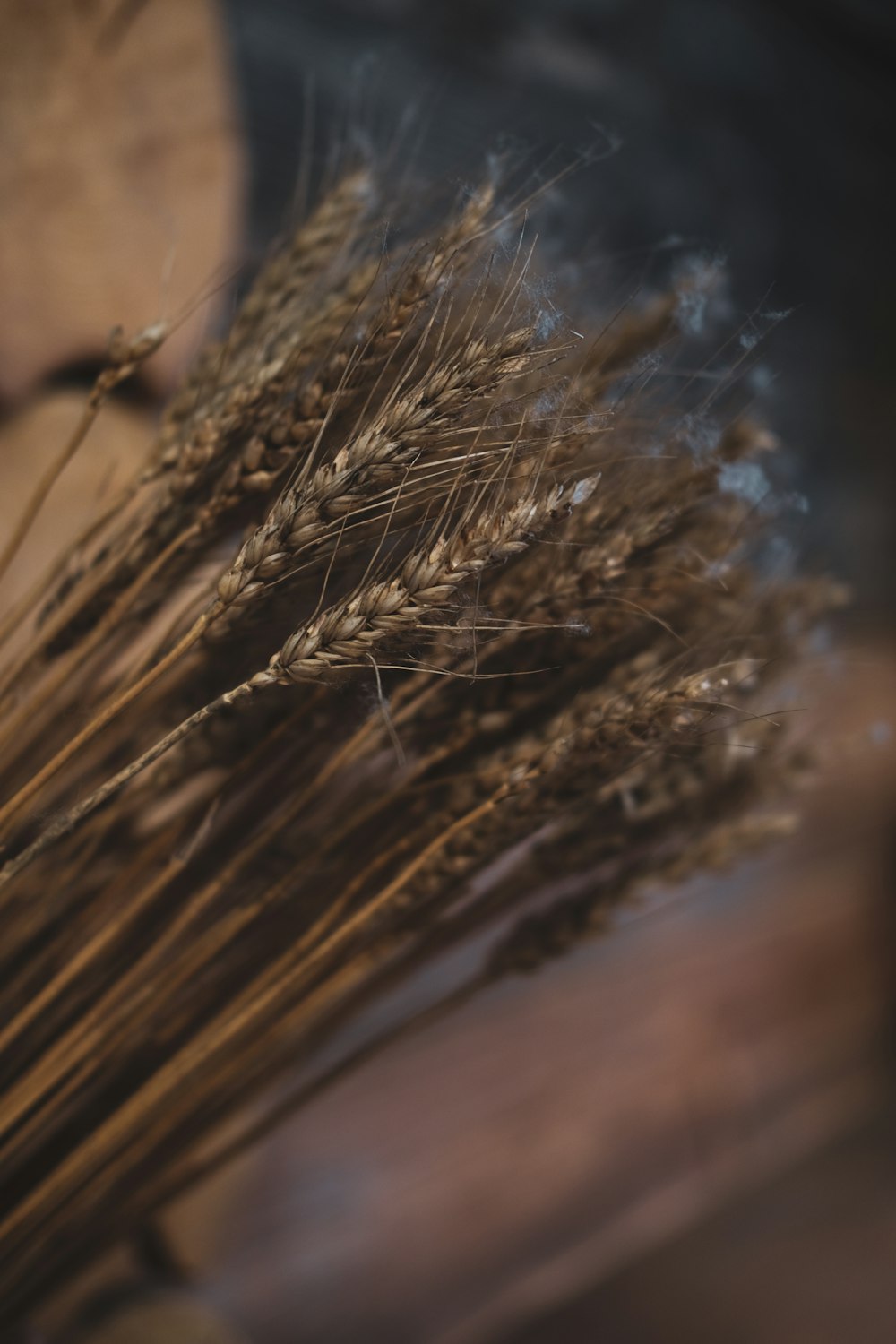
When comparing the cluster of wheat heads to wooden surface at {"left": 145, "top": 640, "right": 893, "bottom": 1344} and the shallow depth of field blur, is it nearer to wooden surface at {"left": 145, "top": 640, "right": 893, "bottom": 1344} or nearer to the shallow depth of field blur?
the shallow depth of field blur

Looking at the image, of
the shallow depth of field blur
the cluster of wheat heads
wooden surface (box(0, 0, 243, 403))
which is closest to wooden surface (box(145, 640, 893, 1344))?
the shallow depth of field blur

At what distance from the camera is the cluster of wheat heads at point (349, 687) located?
413 millimetres

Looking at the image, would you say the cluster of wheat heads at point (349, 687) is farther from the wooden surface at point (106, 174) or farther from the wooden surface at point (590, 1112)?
the wooden surface at point (590, 1112)

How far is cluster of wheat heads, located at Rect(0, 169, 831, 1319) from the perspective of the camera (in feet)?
1.35

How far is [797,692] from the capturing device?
71cm

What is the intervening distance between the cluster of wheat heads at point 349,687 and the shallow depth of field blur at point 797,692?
10cm

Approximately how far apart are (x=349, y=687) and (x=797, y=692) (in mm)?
374

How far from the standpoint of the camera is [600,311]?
25.6 inches

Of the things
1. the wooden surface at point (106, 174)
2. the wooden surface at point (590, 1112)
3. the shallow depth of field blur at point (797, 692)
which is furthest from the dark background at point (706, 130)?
the wooden surface at point (590, 1112)

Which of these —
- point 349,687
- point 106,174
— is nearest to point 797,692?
point 349,687

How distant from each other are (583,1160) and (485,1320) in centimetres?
20

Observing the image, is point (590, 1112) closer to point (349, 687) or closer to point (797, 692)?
point (797, 692)

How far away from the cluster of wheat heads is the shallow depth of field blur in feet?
0.32

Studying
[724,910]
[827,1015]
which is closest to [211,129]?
[724,910]
